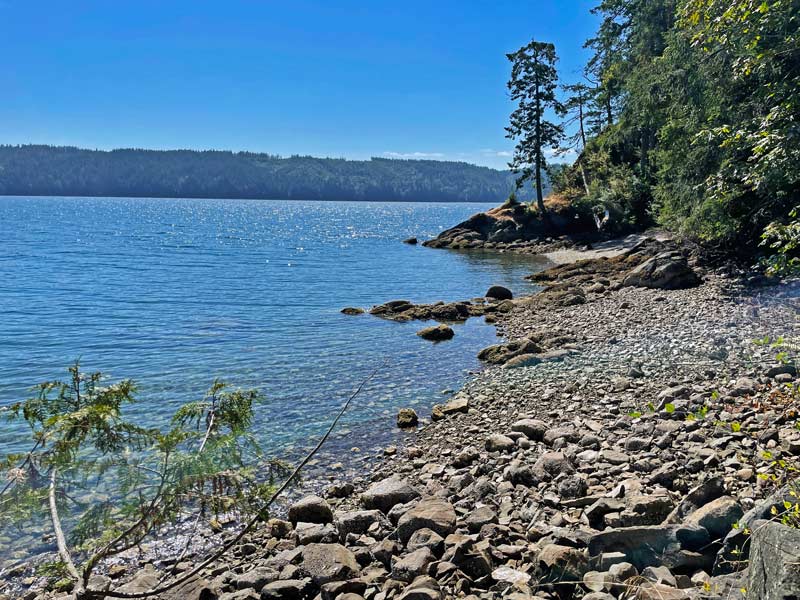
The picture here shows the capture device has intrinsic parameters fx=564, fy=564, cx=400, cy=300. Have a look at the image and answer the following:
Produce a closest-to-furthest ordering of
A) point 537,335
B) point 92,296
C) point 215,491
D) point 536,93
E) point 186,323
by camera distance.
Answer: point 215,491
point 537,335
point 186,323
point 92,296
point 536,93

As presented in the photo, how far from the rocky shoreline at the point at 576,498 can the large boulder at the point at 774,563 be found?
1 centimetres

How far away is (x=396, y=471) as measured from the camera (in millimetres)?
9938

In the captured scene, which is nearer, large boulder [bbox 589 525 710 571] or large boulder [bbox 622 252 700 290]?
large boulder [bbox 589 525 710 571]

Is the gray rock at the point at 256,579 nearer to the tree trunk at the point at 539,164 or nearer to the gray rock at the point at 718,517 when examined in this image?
the gray rock at the point at 718,517

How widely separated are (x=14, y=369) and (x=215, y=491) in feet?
50.9

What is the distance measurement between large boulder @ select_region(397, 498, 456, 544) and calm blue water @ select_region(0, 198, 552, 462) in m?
4.80

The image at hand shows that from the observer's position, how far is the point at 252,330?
22.8 m

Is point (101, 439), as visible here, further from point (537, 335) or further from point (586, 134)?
point (586, 134)

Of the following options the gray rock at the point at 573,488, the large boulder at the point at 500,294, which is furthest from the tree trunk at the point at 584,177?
the gray rock at the point at 573,488

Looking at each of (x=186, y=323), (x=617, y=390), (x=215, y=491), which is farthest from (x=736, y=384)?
(x=186, y=323)

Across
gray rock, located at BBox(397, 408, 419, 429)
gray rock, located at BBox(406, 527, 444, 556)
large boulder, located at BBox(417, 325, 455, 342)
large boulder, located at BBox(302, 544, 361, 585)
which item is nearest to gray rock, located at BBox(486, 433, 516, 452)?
gray rock, located at BBox(397, 408, 419, 429)

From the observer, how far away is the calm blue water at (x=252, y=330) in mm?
14352

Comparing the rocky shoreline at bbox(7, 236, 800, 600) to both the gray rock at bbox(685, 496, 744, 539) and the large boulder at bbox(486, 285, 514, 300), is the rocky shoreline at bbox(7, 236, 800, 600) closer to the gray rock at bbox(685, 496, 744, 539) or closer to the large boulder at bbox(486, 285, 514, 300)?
the gray rock at bbox(685, 496, 744, 539)

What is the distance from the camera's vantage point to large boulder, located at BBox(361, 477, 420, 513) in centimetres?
802
